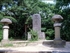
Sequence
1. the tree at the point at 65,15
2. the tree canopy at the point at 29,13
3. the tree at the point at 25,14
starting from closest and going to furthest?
the tree at the point at 65,15 < the tree canopy at the point at 29,13 < the tree at the point at 25,14

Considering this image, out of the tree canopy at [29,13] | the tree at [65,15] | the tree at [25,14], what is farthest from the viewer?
the tree at [25,14]

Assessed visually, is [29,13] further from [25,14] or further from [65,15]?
[65,15]

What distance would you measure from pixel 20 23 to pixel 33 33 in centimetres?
810

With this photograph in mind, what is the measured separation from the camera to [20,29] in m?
19.5

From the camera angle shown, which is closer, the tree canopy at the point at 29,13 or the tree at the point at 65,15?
the tree at the point at 65,15

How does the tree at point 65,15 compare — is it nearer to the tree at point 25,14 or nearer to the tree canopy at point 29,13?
the tree canopy at point 29,13

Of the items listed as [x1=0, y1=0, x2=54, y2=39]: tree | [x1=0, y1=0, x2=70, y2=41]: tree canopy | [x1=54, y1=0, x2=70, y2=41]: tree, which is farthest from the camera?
[x1=0, y1=0, x2=54, y2=39]: tree

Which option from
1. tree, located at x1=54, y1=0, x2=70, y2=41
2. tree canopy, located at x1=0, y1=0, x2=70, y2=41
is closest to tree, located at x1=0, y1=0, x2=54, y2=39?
tree canopy, located at x1=0, y1=0, x2=70, y2=41

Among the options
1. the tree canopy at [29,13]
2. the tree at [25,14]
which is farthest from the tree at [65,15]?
the tree at [25,14]

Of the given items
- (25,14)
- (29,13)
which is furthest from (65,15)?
(25,14)

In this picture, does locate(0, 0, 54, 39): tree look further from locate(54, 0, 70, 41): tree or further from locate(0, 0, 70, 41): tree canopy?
locate(54, 0, 70, 41): tree

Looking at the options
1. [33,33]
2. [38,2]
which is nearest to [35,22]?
[33,33]

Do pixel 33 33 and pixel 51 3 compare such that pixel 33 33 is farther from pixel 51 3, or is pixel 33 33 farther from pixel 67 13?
pixel 51 3

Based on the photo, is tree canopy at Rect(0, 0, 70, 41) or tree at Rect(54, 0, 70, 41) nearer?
tree at Rect(54, 0, 70, 41)
